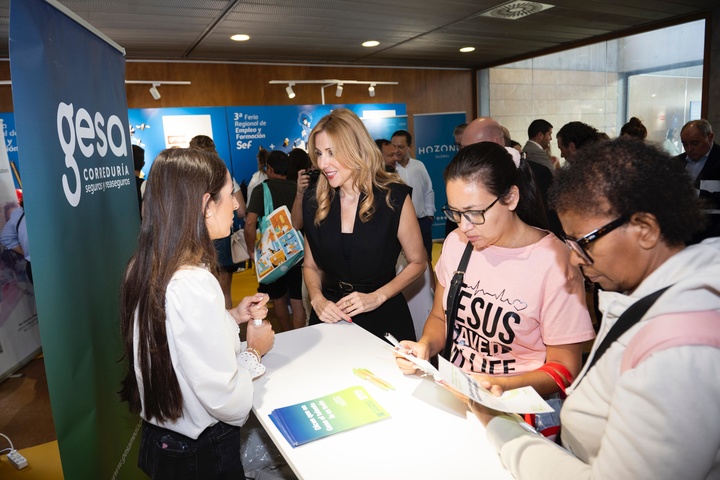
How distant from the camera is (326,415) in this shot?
1339mm

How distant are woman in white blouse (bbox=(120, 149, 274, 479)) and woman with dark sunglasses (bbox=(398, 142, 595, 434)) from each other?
609 mm

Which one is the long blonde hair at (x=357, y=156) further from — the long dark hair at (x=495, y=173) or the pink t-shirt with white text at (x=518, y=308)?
the pink t-shirt with white text at (x=518, y=308)

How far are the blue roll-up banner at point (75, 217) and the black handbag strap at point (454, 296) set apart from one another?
127 cm

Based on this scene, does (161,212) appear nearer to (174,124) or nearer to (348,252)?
(348,252)

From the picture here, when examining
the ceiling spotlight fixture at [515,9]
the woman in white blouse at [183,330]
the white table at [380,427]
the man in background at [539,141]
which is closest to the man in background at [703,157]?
the man in background at [539,141]

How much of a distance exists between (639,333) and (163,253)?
1.12 m

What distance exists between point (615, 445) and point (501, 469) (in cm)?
40

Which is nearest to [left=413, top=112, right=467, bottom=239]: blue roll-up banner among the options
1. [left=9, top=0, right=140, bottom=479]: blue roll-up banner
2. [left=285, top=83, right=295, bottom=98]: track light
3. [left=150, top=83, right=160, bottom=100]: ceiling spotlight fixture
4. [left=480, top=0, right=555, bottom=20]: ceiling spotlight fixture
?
[left=285, top=83, right=295, bottom=98]: track light

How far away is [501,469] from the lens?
110cm

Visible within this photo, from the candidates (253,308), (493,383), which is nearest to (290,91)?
(253,308)

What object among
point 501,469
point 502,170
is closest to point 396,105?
point 502,170

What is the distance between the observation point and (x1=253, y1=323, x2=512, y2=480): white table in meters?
1.11

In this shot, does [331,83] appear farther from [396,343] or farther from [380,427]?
[380,427]

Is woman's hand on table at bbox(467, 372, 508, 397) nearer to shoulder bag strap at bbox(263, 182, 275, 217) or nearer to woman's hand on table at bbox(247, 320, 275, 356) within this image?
woman's hand on table at bbox(247, 320, 275, 356)
